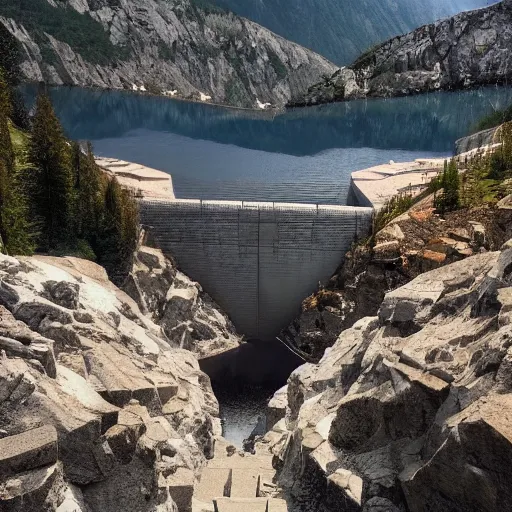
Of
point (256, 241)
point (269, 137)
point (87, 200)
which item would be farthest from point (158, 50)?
point (87, 200)

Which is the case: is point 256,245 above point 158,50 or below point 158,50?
below

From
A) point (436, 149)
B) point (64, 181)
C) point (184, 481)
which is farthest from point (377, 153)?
point (184, 481)

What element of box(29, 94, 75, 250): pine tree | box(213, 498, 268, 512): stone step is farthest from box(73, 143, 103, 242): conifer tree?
box(213, 498, 268, 512): stone step

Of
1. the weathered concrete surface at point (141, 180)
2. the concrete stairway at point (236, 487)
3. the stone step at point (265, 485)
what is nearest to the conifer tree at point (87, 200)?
the weathered concrete surface at point (141, 180)

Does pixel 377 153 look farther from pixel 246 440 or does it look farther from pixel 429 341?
pixel 429 341

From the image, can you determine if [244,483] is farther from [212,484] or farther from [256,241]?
[256,241]

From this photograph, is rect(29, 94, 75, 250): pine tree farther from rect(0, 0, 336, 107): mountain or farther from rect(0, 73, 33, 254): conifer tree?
rect(0, 0, 336, 107): mountain

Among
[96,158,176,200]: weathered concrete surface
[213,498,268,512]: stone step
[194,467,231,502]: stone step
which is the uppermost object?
[96,158,176,200]: weathered concrete surface
